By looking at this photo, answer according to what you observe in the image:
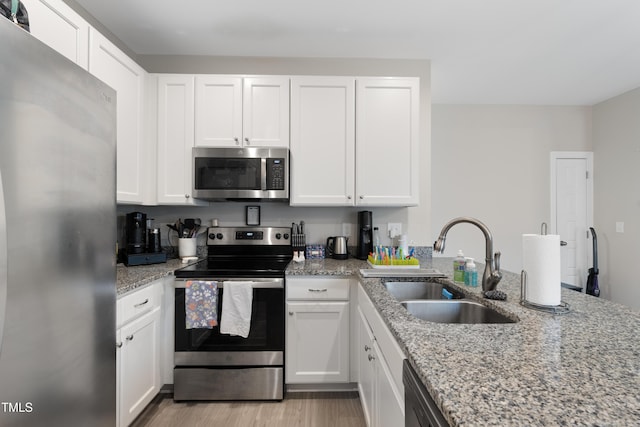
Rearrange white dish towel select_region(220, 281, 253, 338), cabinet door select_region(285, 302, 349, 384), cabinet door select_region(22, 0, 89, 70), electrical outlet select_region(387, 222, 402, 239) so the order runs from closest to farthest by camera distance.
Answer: cabinet door select_region(22, 0, 89, 70) < white dish towel select_region(220, 281, 253, 338) < cabinet door select_region(285, 302, 349, 384) < electrical outlet select_region(387, 222, 402, 239)

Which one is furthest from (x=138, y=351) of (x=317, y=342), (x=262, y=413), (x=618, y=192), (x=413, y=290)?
(x=618, y=192)

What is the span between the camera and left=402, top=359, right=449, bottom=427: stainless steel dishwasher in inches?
24.2

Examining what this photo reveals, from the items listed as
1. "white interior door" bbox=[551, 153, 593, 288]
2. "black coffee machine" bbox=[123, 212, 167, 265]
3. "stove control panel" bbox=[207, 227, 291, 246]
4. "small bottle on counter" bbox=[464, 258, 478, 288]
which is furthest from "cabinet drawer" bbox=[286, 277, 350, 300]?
"white interior door" bbox=[551, 153, 593, 288]

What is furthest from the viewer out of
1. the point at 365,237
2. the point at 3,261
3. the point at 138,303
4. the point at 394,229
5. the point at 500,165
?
the point at 500,165

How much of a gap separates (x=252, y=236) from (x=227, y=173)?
0.59 metres

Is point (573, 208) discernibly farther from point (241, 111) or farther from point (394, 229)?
point (241, 111)

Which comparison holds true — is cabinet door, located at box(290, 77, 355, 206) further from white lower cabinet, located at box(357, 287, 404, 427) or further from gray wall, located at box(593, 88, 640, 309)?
gray wall, located at box(593, 88, 640, 309)

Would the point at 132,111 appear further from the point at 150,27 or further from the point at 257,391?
the point at 257,391

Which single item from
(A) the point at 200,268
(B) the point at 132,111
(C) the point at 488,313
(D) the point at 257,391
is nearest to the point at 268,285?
(A) the point at 200,268

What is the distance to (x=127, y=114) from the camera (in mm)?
1992

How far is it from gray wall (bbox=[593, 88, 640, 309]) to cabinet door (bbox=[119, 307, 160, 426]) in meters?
4.70

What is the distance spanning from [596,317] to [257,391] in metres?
1.87

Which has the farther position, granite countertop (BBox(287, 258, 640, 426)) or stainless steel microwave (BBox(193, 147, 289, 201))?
stainless steel microwave (BBox(193, 147, 289, 201))

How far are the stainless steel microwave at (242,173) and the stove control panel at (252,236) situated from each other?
378 millimetres
